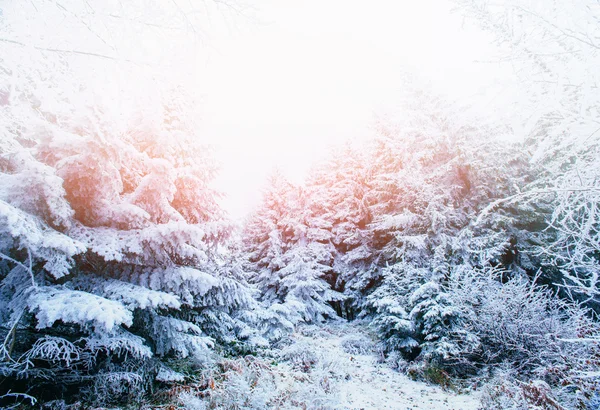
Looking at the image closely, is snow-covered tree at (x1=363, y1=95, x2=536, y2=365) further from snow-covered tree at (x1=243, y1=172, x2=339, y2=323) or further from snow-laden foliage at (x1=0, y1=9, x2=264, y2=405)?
snow-laden foliage at (x1=0, y1=9, x2=264, y2=405)

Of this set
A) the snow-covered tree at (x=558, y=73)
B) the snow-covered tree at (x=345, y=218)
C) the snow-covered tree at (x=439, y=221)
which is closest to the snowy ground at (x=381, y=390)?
the snow-covered tree at (x=439, y=221)

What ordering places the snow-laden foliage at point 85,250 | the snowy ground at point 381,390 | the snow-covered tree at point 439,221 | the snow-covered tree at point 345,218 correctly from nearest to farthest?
the snow-laden foliage at point 85,250
the snowy ground at point 381,390
the snow-covered tree at point 439,221
the snow-covered tree at point 345,218

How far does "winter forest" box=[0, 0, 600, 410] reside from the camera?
3.27 m

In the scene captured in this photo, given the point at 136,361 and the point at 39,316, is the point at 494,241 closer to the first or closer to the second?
the point at 136,361

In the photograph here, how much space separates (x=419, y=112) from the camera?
49.5ft

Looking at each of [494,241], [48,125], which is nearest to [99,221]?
[48,125]

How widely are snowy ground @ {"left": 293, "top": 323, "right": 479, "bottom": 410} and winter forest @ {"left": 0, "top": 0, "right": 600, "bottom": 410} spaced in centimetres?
8

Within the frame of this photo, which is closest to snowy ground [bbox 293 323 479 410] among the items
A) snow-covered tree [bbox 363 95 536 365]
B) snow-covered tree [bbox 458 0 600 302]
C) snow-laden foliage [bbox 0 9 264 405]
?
snow-covered tree [bbox 363 95 536 365]

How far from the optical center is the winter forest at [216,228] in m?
3.27

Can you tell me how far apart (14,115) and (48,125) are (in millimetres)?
457

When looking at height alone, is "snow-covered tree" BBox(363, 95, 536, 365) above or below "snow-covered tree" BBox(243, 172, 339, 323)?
above

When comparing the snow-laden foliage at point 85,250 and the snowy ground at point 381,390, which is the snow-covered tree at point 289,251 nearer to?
the snowy ground at point 381,390

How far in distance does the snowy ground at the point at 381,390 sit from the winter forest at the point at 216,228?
80mm

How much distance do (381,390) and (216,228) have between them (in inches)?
262
